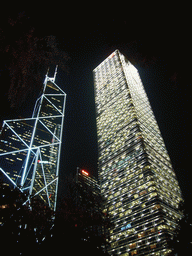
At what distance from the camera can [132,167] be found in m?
65.8

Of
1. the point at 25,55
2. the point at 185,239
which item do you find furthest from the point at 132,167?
the point at 25,55

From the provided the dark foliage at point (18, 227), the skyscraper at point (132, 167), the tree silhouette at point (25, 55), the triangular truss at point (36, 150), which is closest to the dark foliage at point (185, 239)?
the dark foliage at point (18, 227)

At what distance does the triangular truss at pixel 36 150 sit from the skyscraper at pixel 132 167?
29517 mm

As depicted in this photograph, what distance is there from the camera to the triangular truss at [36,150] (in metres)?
30.0

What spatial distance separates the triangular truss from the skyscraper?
2952 cm

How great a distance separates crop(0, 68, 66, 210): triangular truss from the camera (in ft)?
98.4

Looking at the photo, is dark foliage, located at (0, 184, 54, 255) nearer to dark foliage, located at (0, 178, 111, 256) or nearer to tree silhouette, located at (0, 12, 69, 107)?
dark foliage, located at (0, 178, 111, 256)

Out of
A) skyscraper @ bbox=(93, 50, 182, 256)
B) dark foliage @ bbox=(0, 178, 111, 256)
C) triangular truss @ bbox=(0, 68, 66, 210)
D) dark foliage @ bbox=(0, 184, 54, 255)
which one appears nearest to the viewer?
dark foliage @ bbox=(0, 184, 54, 255)

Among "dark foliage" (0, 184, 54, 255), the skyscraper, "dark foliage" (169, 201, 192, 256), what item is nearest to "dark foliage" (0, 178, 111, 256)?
"dark foliage" (0, 184, 54, 255)

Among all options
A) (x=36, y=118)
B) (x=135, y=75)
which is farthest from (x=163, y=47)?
(x=135, y=75)

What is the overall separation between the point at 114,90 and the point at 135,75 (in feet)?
45.5

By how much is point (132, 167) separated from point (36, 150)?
38.7 meters

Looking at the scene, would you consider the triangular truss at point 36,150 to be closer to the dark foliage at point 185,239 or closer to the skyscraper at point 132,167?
the dark foliage at point 185,239

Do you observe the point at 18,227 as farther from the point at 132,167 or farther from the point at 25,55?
the point at 132,167
